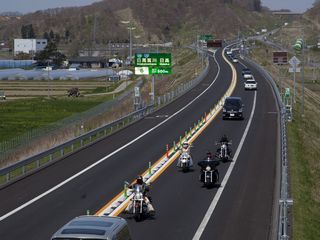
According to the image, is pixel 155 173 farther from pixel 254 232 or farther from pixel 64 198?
pixel 254 232

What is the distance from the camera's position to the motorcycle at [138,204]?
20375 mm

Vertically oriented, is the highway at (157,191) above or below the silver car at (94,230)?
below

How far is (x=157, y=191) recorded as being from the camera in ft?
83.7

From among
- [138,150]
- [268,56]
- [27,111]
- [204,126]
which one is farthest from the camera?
[268,56]

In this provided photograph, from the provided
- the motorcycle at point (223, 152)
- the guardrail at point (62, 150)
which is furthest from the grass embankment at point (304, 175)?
the guardrail at point (62, 150)

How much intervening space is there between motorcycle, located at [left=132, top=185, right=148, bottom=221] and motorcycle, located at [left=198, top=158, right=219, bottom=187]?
18.5ft

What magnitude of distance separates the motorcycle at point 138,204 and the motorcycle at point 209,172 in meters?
5.63

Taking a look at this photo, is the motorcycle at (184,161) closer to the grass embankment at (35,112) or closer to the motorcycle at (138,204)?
the motorcycle at (138,204)

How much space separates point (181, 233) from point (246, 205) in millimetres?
4442

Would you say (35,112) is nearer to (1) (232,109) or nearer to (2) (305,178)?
(1) (232,109)

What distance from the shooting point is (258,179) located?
28.1m

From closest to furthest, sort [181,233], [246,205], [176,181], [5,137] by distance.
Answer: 1. [181,233]
2. [246,205]
3. [176,181]
4. [5,137]

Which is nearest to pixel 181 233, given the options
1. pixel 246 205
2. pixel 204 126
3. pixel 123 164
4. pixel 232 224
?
pixel 232 224

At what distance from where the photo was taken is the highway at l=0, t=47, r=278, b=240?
65.2 ft
